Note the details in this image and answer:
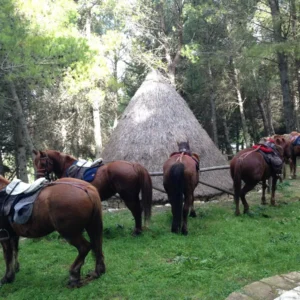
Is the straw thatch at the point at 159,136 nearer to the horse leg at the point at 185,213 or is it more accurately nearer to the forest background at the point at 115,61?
the forest background at the point at 115,61

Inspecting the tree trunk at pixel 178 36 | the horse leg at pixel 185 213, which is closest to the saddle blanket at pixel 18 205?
the horse leg at pixel 185 213

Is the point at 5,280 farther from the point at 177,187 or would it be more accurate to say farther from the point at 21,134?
the point at 21,134

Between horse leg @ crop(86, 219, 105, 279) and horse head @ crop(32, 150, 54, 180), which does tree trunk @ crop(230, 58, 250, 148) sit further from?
horse leg @ crop(86, 219, 105, 279)

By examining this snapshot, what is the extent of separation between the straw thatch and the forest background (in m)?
2.48

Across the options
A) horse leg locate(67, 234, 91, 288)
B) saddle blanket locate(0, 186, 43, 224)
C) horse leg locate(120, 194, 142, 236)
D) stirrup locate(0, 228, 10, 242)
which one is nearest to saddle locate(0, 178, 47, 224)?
saddle blanket locate(0, 186, 43, 224)

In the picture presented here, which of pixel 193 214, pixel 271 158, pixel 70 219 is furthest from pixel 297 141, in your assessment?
pixel 70 219

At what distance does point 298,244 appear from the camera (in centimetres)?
537

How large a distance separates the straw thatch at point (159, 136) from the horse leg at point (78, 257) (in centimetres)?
590

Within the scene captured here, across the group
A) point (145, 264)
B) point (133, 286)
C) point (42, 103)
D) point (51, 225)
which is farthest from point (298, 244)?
point (42, 103)

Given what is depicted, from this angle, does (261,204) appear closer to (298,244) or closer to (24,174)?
(298,244)

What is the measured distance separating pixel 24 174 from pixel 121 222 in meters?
6.26

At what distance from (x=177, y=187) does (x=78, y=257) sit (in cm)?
244

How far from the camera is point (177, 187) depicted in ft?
20.4

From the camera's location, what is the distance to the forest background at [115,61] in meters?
9.83
